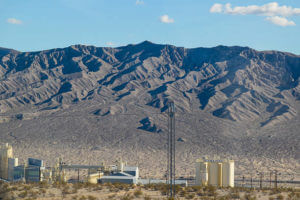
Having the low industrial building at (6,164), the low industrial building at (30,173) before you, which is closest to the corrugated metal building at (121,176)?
the low industrial building at (30,173)

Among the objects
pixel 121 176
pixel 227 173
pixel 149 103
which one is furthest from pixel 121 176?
pixel 149 103

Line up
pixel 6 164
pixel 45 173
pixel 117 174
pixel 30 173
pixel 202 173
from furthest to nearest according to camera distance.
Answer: pixel 6 164, pixel 117 174, pixel 30 173, pixel 45 173, pixel 202 173

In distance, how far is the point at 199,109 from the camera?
116 meters

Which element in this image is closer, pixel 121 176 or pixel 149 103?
pixel 121 176

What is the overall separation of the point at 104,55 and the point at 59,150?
308 ft

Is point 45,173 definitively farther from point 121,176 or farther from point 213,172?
point 213,172

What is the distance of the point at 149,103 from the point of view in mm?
120312

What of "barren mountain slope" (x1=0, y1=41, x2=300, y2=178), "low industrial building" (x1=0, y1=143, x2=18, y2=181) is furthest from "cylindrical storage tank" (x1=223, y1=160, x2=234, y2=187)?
"barren mountain slope" (x1=0, y1=41, x2=300, y2=178)

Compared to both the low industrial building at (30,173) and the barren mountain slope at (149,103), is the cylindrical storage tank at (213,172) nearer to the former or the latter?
the low industrial building at (30,173)

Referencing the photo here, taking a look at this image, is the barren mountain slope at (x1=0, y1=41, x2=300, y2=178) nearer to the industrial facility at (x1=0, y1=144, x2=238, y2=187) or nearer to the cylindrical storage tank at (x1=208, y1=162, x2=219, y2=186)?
the industrial facility at (x1=0, y1=144, x2=238, y2=187)

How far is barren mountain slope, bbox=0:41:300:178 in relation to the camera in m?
87.8

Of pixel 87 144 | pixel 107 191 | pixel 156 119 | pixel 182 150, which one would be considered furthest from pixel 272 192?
pixel 156 119

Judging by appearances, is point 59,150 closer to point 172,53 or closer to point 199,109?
point 199,109

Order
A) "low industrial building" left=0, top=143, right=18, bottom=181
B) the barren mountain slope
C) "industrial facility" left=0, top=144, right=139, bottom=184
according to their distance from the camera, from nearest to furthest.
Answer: "industrial facility" left=0, top=144, right=139, bottom=184, "low industrial building" left=0, top=143, right=18, bottom=181, the barren mountain slope
